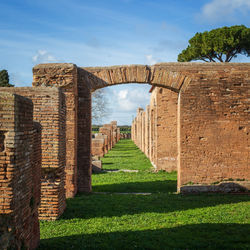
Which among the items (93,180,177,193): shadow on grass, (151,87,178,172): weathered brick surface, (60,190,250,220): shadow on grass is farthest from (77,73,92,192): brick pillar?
(151,87,178,172): weathered brick surface

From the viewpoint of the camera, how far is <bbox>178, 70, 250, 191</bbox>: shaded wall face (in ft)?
27.5

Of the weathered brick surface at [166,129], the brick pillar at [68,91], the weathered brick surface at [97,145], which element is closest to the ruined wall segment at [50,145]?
the brick pillar at [68,91]

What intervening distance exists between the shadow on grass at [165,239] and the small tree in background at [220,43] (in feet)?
72.8

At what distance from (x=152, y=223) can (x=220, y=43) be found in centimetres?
2241

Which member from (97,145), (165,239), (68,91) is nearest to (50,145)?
(68,91)

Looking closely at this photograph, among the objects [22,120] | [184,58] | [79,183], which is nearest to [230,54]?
[184,58]

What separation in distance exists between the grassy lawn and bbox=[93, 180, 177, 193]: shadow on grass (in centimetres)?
55

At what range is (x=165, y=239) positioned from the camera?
192 inches

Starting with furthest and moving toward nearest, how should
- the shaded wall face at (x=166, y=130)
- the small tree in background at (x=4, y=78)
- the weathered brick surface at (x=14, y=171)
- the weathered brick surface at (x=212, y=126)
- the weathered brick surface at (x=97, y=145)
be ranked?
the small tree in background at (x=4, y=78)
the weathered brick surface at (x=97, y=145)
the shaded wall face at (x=166, y=130)
the weathered brick surface at (x=212, y=126)
the weathered brick surface at (x=14, y=171)

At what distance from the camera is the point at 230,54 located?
2589 centimetres

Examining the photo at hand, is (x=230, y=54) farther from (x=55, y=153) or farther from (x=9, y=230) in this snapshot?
(x=9, y=230)

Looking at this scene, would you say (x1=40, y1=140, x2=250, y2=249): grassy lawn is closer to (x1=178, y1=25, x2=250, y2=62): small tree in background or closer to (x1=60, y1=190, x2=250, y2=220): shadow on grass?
(x1=60, y1=190, x2=250, y2=220): shadow on grass

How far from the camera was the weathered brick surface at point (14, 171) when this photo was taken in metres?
3.58

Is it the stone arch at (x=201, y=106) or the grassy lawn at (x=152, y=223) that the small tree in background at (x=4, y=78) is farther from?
the grassy lawn at (x=152, y=223)
